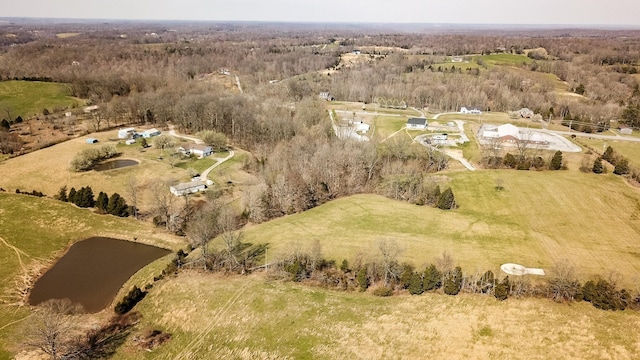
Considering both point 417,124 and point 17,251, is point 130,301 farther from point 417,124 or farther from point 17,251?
point 417,124

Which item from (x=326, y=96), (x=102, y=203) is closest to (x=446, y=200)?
(x=102, y=203)

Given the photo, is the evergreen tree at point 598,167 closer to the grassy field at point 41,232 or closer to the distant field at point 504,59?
the grassy field at point 41,232

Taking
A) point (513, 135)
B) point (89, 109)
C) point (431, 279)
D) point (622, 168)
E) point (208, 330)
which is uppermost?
point (513, 135)

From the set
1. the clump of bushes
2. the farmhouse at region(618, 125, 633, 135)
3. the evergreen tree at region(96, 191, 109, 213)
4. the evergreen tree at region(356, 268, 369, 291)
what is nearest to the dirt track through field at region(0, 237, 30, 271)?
the evergreen tree at region(96, 191, 109, 213)

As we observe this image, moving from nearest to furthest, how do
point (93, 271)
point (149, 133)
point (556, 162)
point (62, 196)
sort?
point (93, 271) < point (62, 196) < point (556, 162) < point (149, 133)

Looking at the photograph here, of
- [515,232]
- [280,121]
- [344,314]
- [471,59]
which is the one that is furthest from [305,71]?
[344,314]

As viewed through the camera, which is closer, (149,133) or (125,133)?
(125,133)
